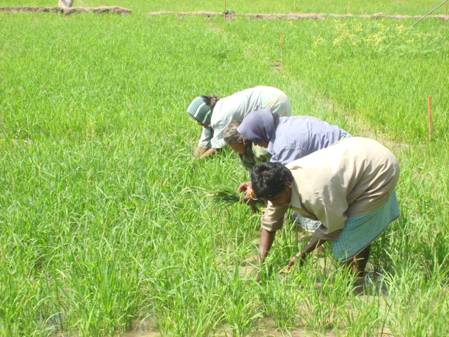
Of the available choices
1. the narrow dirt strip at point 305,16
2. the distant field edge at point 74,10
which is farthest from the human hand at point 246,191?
the distant field edge at point 74,10

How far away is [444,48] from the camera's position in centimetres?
992

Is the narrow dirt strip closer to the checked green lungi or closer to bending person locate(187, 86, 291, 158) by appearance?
bending person locate(187, 86, 291, 158)

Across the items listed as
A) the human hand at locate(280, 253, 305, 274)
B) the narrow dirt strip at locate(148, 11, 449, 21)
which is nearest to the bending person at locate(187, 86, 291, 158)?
the human hand at locate(280, 253, 305, 274)

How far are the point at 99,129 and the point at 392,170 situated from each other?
3511mm

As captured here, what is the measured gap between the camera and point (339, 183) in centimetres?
275

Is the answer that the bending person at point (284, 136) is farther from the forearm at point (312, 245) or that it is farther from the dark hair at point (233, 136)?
the forearm at point (312, 245)

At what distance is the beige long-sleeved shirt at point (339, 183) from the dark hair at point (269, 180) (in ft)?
0.35

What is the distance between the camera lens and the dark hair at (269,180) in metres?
2.63

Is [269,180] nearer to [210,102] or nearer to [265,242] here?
[265,242]

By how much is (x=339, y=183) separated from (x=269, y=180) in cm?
36

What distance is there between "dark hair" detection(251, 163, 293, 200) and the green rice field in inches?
17.4

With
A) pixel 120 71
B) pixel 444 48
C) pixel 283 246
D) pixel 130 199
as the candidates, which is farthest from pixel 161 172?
pixel 444 48

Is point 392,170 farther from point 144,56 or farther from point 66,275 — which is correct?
point 144,56

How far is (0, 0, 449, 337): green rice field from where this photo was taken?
2688 mm
